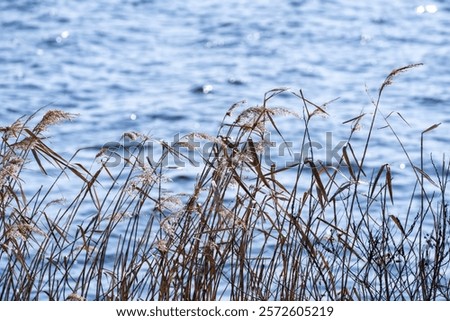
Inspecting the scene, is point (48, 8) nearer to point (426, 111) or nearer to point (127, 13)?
point (127, 13)

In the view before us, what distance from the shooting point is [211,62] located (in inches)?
372

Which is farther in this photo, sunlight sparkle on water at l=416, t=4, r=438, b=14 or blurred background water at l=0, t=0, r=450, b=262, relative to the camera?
sunlight sparkle on water at l=416, t=4, r=438, b=14

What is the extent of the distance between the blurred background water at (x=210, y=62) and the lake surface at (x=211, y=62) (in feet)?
0.04

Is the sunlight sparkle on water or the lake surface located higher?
the sunlight sparkle on water

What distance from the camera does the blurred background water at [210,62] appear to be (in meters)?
7.77

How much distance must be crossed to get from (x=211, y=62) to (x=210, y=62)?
1cm

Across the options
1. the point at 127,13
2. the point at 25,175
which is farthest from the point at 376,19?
the point at 25,175

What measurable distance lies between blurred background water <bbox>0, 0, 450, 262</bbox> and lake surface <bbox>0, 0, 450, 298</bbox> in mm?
13

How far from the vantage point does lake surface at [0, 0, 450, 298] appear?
7.72 meters

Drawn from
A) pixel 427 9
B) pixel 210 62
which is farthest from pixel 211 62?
pixel 427 9

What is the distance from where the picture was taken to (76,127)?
771cm

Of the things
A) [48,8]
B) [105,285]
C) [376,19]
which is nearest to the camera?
[105,285]
